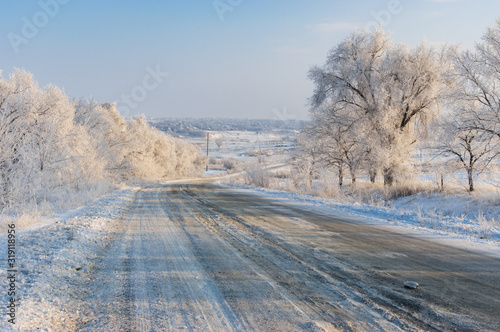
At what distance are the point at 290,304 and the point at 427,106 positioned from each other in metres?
21.8

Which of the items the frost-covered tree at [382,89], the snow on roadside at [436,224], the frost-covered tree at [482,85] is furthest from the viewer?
the frost-covered tree at [382,89]

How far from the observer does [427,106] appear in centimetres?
2100

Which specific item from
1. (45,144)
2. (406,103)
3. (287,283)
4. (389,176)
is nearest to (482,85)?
(406,103)

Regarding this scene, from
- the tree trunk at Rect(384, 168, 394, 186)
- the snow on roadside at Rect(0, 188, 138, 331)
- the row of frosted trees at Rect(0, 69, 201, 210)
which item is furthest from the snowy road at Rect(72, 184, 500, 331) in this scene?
the tree trunk at Rect(384, 168, 394, 186)

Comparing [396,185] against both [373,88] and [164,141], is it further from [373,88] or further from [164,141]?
[164,141]

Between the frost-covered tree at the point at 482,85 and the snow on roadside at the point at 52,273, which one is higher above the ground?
the frost-covered tree at the point at 482,85

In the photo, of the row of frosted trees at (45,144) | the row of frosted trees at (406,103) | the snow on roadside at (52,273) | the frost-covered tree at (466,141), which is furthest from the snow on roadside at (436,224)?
the row of frosted trees at (45,144)

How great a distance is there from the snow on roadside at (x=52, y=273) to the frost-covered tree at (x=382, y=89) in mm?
19750

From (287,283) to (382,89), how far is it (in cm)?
2055

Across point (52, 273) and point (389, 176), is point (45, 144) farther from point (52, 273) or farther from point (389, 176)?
point (389, 176)

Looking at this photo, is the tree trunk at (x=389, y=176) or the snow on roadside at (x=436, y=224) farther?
the tree trunk at (x=389, y=176)

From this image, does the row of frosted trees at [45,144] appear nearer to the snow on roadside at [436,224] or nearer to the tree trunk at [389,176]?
the snow on roadside at [436,224]

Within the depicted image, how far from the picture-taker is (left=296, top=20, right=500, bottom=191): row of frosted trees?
1669cm

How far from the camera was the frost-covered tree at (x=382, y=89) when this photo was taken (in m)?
20.9
